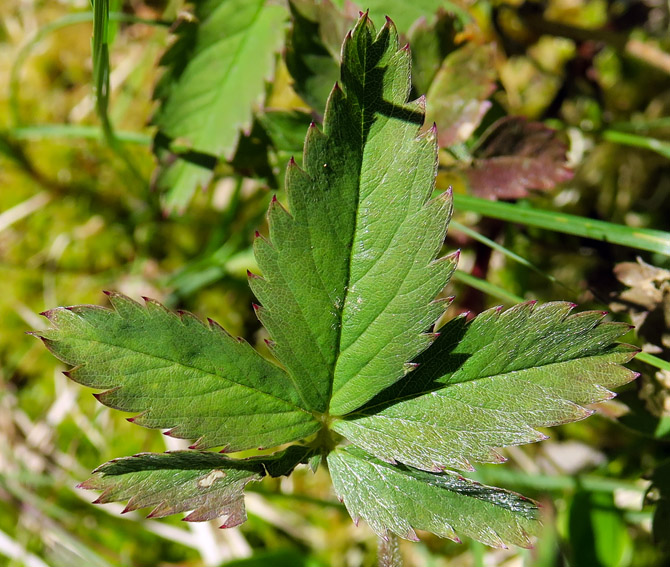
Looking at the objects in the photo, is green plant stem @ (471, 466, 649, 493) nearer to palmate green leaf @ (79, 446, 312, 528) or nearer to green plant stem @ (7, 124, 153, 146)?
palmate green leaf @ (79, 446, 312, 528)

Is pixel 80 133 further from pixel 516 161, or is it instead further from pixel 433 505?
pixel 433 505

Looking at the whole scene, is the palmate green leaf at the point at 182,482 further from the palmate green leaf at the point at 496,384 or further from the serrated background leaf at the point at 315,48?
the serrated background leaf at the point at 315,48

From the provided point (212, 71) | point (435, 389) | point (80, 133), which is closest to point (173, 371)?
point (435, 389)

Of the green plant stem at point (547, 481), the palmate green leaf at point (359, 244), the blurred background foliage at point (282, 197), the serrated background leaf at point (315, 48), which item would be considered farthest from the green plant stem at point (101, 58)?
the green plant stem at point (547, 481)

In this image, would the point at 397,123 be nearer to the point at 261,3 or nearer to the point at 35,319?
the point at 261,3

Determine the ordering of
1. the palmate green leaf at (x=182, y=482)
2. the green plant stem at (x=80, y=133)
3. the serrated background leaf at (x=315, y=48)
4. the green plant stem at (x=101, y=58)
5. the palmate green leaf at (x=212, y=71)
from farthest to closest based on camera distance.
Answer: the green plant stem at (x=80, y=133), the palmate green leaf at (x=212, y=71), the serrated background leaf at (x=315, y=48), the green plant stem at (x=101, y=58), the palmate green leaf at (x=182, y=482)

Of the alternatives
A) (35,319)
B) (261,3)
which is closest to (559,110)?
(261,3)
